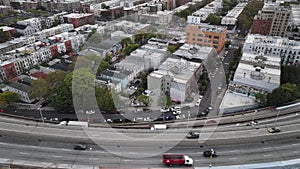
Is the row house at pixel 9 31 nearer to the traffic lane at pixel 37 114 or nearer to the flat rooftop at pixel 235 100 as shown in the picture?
the traffic lane at pixel 37 114

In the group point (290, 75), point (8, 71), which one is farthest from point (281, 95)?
point (8, 71)

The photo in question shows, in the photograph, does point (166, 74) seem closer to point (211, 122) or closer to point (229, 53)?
point (211, 122)

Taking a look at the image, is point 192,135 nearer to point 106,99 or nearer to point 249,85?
point 106,99

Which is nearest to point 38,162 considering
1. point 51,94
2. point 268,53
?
point 51,94

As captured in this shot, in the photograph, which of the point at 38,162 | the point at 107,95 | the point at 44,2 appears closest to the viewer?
the point at 38,162

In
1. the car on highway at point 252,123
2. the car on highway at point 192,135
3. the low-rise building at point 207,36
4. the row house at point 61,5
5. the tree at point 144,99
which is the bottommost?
the car on highway at point 252,123

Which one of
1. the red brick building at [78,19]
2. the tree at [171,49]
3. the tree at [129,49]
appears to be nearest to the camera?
the tree at [171,49]

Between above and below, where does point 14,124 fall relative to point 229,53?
below

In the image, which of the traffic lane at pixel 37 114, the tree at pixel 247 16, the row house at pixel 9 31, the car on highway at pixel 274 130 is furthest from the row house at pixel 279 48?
the row house at pixel 9 31

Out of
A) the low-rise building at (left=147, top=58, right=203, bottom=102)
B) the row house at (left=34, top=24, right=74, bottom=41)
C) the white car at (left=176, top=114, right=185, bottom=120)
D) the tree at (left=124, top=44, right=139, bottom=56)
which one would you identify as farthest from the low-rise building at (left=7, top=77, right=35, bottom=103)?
the white car at (left=176, top=114, right=185, bottom=120)
